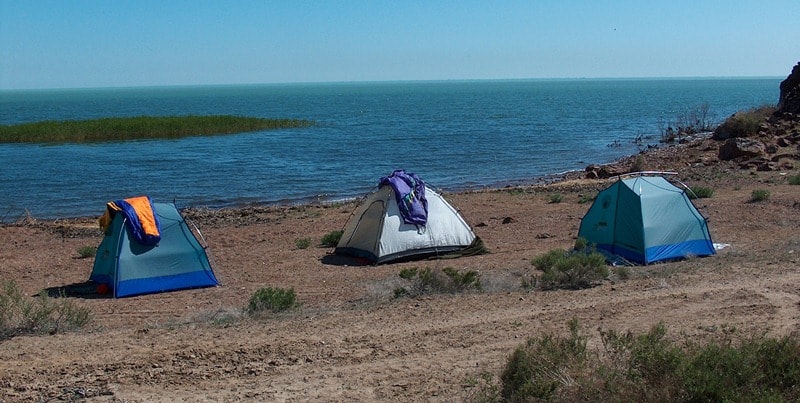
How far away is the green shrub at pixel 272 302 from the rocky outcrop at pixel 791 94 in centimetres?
3622

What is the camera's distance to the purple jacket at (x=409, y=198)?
15.3 meters

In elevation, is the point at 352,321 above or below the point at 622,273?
above

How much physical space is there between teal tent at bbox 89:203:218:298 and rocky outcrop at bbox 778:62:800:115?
35.2 metres

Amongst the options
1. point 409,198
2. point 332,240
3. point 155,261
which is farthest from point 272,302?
point 332,240

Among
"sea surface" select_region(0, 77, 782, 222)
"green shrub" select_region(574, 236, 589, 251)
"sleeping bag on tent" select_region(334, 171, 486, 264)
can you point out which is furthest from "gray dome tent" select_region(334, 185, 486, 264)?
"sea surface" select_region(0, 77, 782, 222)

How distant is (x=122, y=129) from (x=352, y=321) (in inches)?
2133

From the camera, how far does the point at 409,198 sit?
15.4m

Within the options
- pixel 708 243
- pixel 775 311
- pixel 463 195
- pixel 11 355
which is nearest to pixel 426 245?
pixel 708 243

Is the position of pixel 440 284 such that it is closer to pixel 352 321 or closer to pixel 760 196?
pixel 352 321

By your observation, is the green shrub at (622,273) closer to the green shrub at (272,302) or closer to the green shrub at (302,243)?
the green shrub at (272,302)

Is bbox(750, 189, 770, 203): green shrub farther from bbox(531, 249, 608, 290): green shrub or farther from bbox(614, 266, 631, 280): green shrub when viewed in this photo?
bbox(531, 249, 608, 290): green shrub

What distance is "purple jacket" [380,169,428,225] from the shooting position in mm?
15336

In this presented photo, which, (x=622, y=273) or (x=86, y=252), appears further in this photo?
(x=86, y=252)

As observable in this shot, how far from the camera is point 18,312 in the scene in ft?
31.0
